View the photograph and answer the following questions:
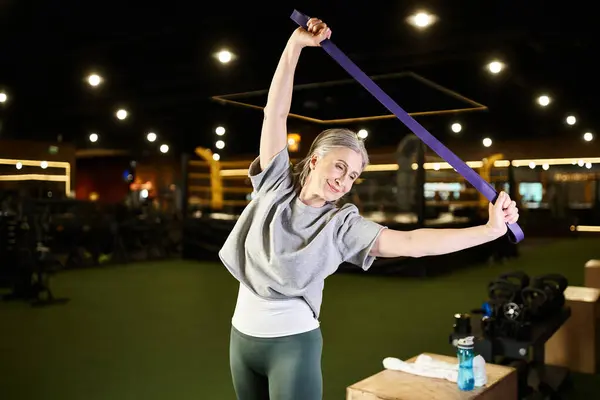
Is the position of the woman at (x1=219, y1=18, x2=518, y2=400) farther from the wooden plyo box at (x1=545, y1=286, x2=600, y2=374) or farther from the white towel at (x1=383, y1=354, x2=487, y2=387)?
the wooden plyo box at (x1=545, y1=286, x2=600, y2=374)

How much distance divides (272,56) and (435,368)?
2759 millimetres

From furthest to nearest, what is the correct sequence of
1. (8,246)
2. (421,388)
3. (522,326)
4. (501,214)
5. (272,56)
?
1. (8,246)
2. (272,56)
3. (522,326)
4. (421,388)
5. (501,214)

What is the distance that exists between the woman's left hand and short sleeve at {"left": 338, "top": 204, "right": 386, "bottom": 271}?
0.83 feet

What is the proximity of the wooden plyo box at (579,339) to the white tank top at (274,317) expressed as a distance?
123 inches

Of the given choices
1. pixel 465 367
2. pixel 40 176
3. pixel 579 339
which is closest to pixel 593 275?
pixel 579 339

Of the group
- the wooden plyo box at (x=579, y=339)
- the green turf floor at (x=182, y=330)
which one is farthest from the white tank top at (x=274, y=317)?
the wooden plyo box at (x=579, y=339)

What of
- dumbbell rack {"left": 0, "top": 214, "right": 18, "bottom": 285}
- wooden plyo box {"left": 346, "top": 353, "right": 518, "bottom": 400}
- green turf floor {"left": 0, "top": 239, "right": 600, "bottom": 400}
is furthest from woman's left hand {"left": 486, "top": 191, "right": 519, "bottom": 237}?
dumbbell rack {"left": 0, "top": 214, "right": 18, "bottom": 285}

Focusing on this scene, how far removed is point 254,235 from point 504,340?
2020 mm

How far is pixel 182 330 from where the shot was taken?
5.02 m

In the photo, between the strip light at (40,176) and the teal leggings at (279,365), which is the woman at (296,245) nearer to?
the teal leggings at (279,365)

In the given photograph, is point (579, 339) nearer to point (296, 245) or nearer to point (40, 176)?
point (296, 245)

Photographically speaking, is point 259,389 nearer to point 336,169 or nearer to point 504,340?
point 336,169

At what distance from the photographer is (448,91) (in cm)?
598

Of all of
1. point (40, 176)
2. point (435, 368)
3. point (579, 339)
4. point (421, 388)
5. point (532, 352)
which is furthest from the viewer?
point (40, 176)
